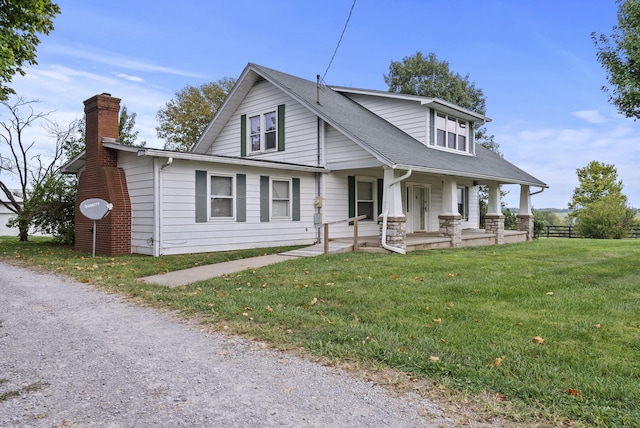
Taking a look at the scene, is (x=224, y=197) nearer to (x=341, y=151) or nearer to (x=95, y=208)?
(x=95, y=208)

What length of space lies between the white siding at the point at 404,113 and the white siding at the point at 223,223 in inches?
180

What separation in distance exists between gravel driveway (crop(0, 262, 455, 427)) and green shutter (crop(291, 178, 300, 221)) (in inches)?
358

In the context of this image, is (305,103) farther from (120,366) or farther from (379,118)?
(120,366)

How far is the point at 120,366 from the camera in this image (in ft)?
11.3

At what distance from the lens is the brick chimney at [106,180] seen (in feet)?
37.4

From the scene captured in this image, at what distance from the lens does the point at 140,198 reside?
1135 centimetres

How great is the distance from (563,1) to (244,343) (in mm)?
13663

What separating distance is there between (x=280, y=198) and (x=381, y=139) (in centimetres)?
368

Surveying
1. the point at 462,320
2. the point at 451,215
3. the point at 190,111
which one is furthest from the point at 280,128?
the point at 190,111

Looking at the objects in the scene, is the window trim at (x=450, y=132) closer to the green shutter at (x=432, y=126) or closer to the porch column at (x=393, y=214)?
the green shutter at (x=432, y=126)

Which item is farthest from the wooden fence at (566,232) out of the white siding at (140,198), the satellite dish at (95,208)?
the satellite dish at (95,208)

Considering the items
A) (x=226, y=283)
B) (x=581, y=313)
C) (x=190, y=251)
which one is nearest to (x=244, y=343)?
(x=226, y=283)

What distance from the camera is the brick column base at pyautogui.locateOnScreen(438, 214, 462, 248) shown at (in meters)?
13.9

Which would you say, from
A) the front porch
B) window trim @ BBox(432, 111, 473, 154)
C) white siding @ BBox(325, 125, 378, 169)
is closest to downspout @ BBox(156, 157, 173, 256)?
the front porch
